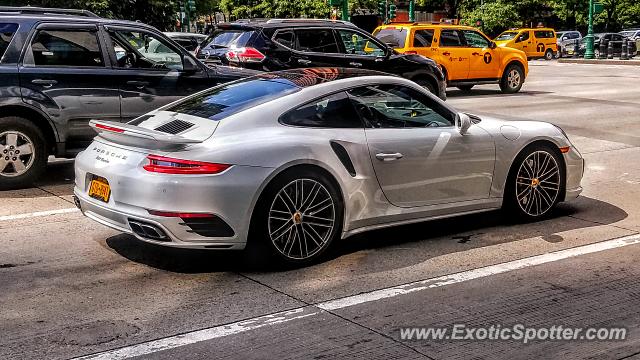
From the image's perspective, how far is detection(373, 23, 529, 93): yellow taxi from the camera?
19.2 meters

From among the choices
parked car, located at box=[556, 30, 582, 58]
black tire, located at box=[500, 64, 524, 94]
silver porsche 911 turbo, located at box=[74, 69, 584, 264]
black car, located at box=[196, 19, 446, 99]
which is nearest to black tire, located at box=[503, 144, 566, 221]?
silver porsche 911 turbo, located at box=[74, 69, 584, 264]

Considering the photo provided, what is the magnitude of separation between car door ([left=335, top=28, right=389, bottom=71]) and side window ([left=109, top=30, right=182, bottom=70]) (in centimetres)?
626

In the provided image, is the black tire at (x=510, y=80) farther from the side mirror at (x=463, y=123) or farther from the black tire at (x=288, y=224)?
the black tire at (x=288, y=224)

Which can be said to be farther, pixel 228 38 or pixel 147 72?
pixel 228 38

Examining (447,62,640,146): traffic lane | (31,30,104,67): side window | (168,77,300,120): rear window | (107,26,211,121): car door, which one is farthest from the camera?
(447,62,640,146): traffic lane

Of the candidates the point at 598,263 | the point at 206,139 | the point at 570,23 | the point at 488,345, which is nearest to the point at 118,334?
the point at 206,139

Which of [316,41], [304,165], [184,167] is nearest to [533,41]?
[316,41]

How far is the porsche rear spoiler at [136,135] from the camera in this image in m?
5.29

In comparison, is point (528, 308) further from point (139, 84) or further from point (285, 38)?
point (285, 38)

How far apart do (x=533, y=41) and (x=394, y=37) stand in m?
27.1

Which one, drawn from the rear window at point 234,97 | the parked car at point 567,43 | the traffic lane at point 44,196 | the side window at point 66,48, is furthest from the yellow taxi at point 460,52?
the parked car at point 567,43

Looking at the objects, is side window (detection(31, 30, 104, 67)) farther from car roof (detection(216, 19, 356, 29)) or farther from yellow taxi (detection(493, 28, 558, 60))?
yellow taxi (detection(493, 28, 558, 60))

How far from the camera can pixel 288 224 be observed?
547 cm

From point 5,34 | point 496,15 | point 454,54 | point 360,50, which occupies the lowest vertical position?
point 454,54
